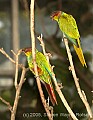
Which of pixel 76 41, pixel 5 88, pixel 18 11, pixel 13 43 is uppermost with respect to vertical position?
pixel 18 11

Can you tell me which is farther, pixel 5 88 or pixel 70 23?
pixel 5 88

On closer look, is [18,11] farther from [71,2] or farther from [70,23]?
[70,23]

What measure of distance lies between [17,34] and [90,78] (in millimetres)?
373

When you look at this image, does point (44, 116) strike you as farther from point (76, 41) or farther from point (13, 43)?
point (76, 41)

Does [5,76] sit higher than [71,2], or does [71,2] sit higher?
[71,2]

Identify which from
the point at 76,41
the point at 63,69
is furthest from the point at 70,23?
the point at 63,69

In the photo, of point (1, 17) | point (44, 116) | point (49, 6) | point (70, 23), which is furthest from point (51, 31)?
point (70, 23)

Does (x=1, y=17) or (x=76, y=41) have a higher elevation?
(x=1, y=17)

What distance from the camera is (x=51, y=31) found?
1.50 metres

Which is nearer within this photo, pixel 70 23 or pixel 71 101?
pixel 70 23

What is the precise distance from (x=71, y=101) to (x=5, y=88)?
29 cm

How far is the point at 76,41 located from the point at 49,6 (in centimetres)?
63

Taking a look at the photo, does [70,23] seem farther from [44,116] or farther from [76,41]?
[44,116]

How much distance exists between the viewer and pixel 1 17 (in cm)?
149
